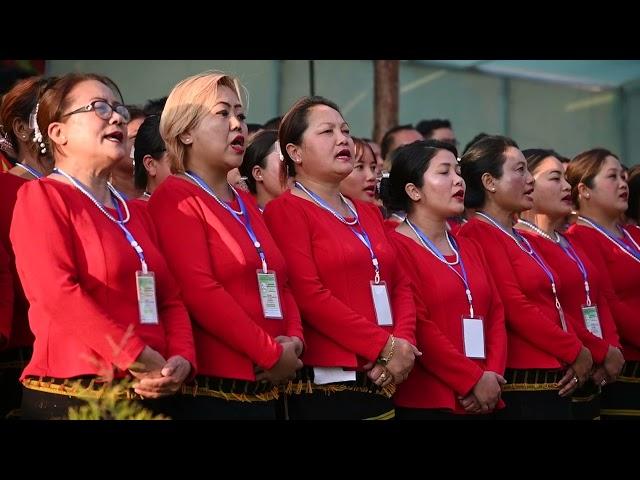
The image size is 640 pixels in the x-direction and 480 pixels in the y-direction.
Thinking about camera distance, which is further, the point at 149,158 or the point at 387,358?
the point at 149,158

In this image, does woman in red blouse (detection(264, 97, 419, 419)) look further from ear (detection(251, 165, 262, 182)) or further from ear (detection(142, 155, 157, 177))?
ear (detection(251, 165, 262, 182))

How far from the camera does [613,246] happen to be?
6.70 metres

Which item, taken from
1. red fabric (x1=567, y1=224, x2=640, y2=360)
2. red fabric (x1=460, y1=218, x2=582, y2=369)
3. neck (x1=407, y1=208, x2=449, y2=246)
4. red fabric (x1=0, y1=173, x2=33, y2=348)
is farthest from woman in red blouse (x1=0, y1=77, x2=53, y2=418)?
red fabric (x1=567, y1=224, x2=640, y2=360)

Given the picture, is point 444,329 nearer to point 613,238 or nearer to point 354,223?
point 354,223

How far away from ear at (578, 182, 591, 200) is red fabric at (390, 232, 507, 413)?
5.38 ft

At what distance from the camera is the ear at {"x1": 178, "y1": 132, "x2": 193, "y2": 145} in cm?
458

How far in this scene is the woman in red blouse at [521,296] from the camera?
18.4 ft

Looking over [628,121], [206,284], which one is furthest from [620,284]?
[628,121]

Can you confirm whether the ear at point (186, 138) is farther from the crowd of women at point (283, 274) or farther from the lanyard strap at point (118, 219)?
the lanyard strap at point (118, 219)

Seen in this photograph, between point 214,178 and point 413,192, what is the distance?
1.35 meters

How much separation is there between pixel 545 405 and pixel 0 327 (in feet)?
9.02

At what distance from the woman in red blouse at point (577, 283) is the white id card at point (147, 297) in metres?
2.74

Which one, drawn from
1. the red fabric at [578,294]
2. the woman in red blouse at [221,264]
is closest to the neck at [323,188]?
the woman in red blouse at [221,264]

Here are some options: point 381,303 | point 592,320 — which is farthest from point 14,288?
point 592,320
